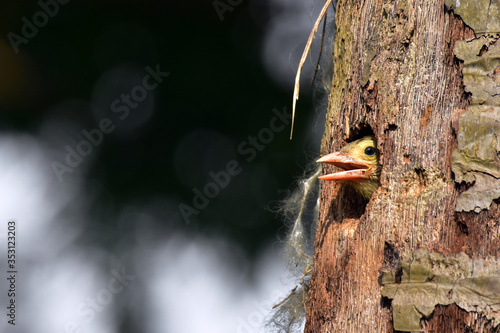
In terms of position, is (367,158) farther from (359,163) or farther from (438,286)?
(438,286)

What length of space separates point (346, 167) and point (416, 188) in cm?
36

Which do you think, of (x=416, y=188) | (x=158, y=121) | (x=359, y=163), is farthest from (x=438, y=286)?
(x=158, y=121)

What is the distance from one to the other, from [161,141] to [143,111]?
0.63 feet

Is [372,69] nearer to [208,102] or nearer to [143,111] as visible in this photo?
[208,102]

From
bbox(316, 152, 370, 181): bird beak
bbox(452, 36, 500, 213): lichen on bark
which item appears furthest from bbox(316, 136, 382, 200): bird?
bbox(452, 36, 500, 213): lichen on bark

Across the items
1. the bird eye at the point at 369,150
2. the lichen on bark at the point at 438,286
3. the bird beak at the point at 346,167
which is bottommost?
the lichen on bark at the point at 438,286

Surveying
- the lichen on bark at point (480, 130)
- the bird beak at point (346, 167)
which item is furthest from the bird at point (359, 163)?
the lichen on bark at point (480, 130)

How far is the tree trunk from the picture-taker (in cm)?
162

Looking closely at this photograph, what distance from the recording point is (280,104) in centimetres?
336

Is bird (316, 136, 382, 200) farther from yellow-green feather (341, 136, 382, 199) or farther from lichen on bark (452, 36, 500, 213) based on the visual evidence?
lichen on bark (452, 36, 500, 213)

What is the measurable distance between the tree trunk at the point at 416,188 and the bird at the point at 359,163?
4 centimetres

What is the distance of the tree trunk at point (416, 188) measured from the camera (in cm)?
162

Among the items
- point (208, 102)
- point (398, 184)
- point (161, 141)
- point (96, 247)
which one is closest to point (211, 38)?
point (208, 102)

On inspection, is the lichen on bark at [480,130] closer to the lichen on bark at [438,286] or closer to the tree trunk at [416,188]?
the tree trunk at [416,188]
